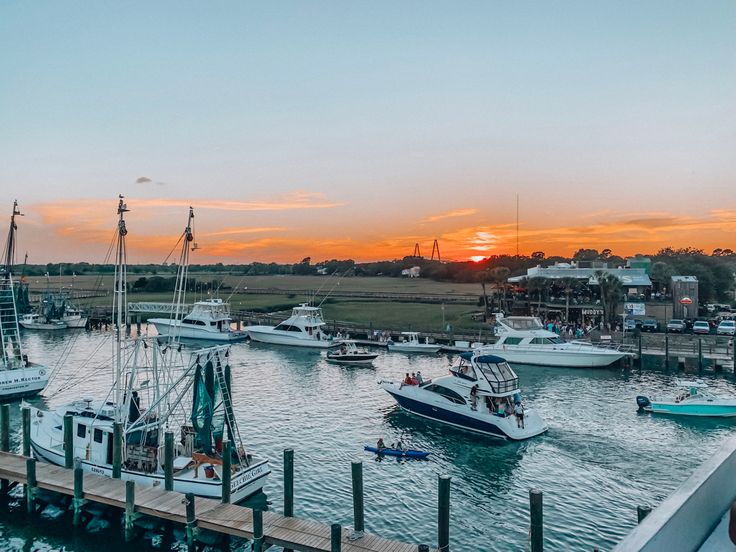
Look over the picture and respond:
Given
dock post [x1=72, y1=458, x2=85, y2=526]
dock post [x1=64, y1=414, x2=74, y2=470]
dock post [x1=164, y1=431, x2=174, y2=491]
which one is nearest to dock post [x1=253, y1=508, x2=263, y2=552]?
dock post [x1=164, y1=431, x2=174, y2=491]

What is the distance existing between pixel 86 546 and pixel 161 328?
7021 cm

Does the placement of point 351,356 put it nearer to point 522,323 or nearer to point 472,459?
point 522,323

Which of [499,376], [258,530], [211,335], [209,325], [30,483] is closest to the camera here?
[258,530]

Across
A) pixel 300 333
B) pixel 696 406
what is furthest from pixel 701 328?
pixel 300 333

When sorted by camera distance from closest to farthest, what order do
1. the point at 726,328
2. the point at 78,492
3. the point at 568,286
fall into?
1. the point at 78,492
2. the point at 726,328
3. the point at 568,286

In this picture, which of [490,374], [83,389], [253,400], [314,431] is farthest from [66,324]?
[490,374]

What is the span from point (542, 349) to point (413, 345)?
16.1 metres

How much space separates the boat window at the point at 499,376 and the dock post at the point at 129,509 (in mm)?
21241

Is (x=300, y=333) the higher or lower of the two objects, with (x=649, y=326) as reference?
lower

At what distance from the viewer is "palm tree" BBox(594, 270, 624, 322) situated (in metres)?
71.1

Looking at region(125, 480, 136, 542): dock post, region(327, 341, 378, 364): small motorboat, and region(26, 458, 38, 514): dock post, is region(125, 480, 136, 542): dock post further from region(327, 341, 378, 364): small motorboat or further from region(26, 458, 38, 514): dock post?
region(327, 341, 378, 364): small motorboat

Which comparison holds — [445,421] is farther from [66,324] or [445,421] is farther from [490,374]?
[66,324]

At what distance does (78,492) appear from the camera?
75.9ft

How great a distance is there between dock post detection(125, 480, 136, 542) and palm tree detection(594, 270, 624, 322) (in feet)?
202
